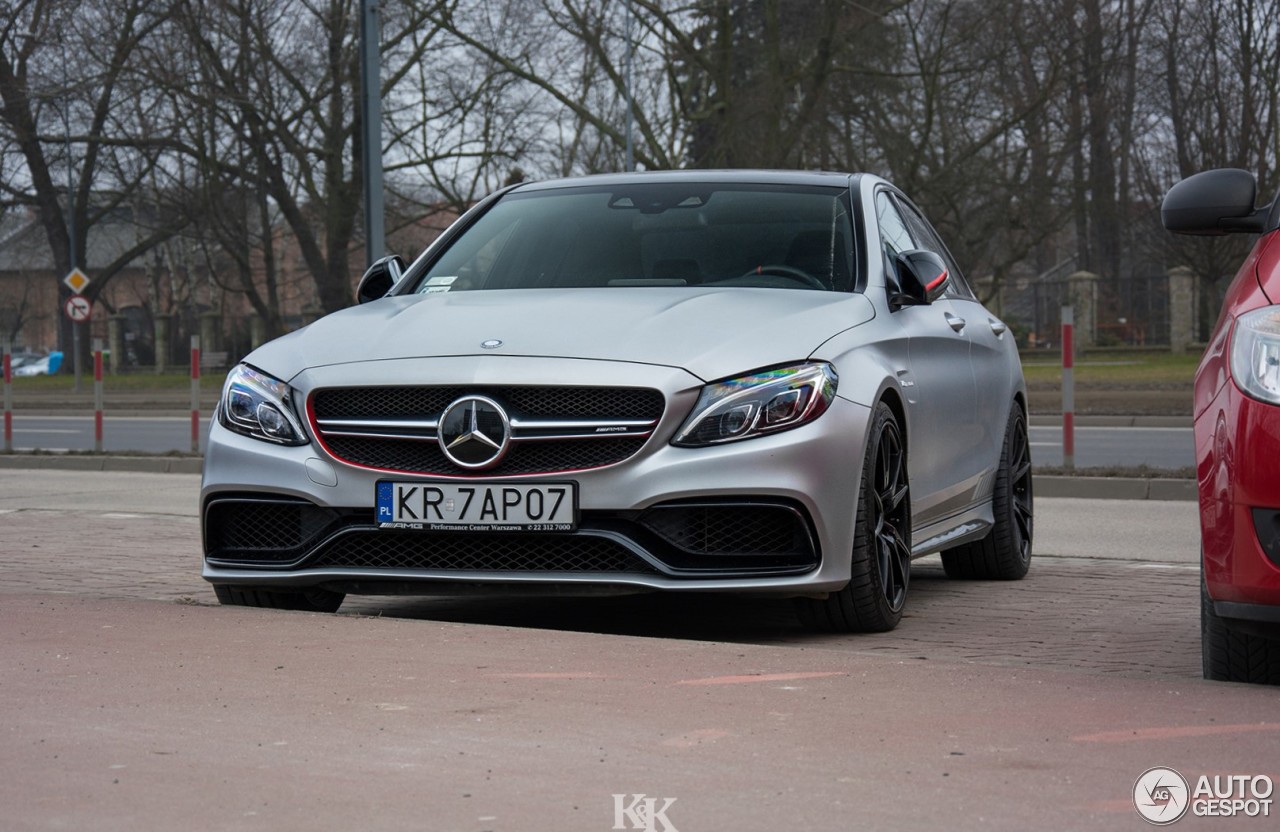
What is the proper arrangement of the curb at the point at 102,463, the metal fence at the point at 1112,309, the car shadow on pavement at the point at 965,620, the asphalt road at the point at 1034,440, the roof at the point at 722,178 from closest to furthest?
the car shadow on pavement at the point at 965,620 < the roof at the point at 722,178 < the curb at the point at 102,463 < the asphalt road at the point at 1034,440 < the metal fence at the point at 1112,309

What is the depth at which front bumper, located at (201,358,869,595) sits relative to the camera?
5224mm

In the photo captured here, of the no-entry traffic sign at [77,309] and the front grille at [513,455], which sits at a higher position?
the no-entry traffic sign at [77,309]

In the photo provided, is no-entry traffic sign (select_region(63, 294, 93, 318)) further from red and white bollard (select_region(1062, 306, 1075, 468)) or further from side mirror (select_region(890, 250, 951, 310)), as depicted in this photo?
side mirror (select_region(890, 250, 951, 310))

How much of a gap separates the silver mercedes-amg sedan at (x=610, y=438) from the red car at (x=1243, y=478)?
3.80 feet

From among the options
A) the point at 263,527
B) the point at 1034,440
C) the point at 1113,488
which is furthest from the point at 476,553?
the point at 1034,440

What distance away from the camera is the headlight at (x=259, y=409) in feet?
18.5

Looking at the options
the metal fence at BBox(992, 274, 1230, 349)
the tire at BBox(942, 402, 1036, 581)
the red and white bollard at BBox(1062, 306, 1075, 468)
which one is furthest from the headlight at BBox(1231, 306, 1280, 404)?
the metal fence at BBox(992, 274, 1230, 349)

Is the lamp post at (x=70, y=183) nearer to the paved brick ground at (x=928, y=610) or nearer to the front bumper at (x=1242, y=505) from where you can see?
the paved brick ground at (x=928, y=610)

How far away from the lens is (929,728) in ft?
12.7

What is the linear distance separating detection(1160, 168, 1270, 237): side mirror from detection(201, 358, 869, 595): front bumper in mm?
1044

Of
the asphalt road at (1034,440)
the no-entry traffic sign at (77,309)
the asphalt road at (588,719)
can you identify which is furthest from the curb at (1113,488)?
the no-entry traffic sign at (77,309)

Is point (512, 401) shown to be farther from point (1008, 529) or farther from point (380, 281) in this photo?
point (1008, 529)

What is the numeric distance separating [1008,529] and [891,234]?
1508 millimetres

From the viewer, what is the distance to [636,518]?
17.4ft
